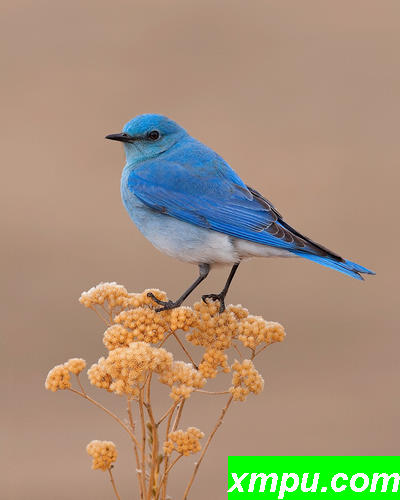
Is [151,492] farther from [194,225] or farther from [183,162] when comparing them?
[183,162]

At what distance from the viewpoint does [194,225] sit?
191cm

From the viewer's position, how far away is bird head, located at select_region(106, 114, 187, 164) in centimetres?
203

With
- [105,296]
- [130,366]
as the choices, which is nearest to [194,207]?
[105,296]

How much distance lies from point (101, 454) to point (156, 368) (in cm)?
21

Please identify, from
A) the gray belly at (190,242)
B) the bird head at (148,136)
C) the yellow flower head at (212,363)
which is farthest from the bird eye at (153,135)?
the yellow flower head at (212,363)

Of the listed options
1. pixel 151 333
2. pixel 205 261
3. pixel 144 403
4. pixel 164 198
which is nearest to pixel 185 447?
pixel 144 403

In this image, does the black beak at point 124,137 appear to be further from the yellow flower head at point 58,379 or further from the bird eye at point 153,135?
the yellow flower head at point 58,379

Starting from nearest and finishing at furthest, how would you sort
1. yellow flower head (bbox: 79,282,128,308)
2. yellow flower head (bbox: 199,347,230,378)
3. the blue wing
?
yellow flower head (bbox: 199,347,230,378) → yellow flower head (bbox: 79,282,128,308) → the blue wing

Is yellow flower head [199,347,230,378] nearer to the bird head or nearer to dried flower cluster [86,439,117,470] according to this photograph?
dried flower cluster [86,439,117,470]

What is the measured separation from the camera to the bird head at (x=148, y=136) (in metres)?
2.03

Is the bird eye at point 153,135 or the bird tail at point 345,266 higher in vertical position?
the bird eye at point 153,135

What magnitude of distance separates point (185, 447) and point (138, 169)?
98 centimetres

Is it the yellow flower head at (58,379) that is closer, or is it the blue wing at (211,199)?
the yellow flower head at (58,379)

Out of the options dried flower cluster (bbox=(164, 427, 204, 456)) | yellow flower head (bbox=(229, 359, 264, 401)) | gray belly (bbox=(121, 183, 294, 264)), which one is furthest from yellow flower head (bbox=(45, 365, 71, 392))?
gray belly (bbox=(121, 183, 294, 264))
